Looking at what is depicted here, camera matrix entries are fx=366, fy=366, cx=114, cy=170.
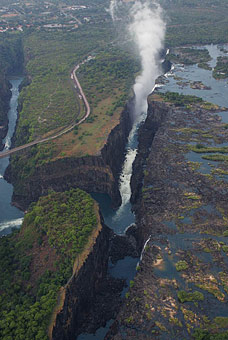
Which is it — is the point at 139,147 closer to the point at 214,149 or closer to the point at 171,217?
the point at 214,149

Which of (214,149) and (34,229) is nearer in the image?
(34,229)

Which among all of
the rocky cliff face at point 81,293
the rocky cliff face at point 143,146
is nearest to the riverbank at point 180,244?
the rocky cliff face at point 143,146

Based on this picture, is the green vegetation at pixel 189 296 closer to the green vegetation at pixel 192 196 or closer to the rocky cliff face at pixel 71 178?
the green vegetation at pixel 192 196

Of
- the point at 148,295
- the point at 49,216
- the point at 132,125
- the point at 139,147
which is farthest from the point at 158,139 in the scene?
the point at 148,295

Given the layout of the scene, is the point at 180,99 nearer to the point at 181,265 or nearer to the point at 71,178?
the point at 71,178

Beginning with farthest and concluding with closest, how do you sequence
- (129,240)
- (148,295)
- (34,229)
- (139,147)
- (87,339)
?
1. (139,147)
2. (129,240)
3. (34,229)
4. (87,339)
5. (148,295)
